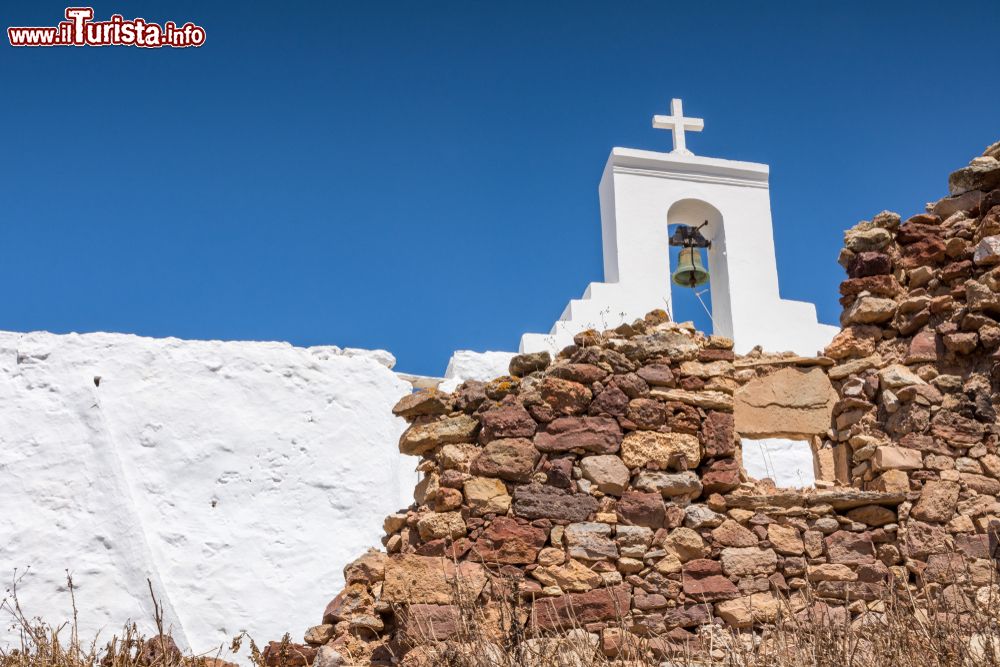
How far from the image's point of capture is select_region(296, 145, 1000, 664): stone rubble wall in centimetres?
491

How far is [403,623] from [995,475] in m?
3.09

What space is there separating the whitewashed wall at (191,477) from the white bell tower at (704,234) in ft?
7.19

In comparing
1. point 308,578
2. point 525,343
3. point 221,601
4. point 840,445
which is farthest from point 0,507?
point 840,445

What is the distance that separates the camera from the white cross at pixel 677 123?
11.9 m

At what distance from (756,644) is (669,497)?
88 cm

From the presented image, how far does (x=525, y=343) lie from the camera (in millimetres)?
10633

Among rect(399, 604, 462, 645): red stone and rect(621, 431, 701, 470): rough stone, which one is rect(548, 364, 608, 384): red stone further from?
rect(399, 604, 462, 645): red stone

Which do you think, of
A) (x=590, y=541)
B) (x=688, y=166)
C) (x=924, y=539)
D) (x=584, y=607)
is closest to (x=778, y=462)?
(x=688, y=166)

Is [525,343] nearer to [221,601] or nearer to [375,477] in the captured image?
[375,477]

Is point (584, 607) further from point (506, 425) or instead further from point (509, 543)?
point (506, 425)

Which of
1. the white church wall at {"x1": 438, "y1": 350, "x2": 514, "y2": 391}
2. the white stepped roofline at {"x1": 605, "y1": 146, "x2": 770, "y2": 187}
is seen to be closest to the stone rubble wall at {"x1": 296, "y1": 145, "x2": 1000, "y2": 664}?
the white church wall at {"x1": 438, "y1": 350, "x2": 514, "y2": 391}

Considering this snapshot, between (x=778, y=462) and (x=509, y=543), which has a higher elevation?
(x=778, y=462)

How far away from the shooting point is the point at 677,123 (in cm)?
1199

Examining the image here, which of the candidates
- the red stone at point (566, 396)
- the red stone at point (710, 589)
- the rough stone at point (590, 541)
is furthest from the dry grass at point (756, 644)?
the red stone at point (566, 396)
